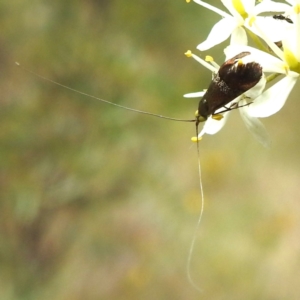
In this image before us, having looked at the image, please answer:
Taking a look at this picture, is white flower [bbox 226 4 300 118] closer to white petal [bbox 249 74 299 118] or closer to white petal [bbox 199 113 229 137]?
white petal [bbox 249 74 299 118]

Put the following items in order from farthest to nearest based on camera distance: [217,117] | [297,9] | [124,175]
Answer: [124,175]
[217,117]
[297,9]

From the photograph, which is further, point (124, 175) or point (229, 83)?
point (124, 175)

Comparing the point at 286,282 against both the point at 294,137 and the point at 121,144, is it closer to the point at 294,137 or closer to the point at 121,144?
the point at 294,137

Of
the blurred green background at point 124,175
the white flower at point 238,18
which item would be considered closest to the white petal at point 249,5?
the white flower at point 238,18

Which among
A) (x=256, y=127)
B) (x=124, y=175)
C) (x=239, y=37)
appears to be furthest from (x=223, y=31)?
(x=124, y=175)

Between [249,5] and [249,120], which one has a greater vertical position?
[249,5]

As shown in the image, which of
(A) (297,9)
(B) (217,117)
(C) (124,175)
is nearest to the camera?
(A) (297,9)

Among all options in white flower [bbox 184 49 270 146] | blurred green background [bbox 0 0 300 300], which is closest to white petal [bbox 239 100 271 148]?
white flower [bbox 184 49 270 146]

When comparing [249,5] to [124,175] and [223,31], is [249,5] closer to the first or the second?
[223,31]
